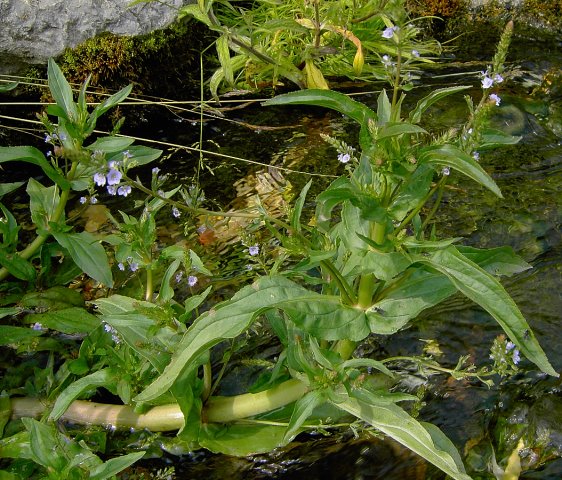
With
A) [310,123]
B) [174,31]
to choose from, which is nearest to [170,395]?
[310,123]

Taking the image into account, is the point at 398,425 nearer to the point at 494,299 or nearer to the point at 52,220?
the point at 494,299

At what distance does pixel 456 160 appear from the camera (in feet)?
5.08

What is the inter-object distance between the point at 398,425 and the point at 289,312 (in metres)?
0.40

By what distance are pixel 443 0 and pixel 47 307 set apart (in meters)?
3.54

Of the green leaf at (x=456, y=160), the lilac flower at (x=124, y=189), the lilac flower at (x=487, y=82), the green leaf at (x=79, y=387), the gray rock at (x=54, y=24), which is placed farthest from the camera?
the gray rock at (x=54, y=24)

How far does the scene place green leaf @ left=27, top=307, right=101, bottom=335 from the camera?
237 centimetres

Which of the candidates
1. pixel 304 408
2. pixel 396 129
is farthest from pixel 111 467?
pixel 396 129

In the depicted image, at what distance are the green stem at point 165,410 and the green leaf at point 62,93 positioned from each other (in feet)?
2.91

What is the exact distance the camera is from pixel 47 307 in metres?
2.47

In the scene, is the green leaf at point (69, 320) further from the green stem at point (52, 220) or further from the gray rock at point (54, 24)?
the gray rock at point (54, 24)

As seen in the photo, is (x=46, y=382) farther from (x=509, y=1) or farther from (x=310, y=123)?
(x=509, y=1)

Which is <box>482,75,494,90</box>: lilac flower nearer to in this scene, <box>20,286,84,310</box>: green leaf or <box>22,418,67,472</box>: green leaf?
<box>22,418,67,472</box>: green leaf

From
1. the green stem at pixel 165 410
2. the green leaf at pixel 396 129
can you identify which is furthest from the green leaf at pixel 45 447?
the green leaf at pixel 396 129

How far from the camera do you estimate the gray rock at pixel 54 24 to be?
3.45m
